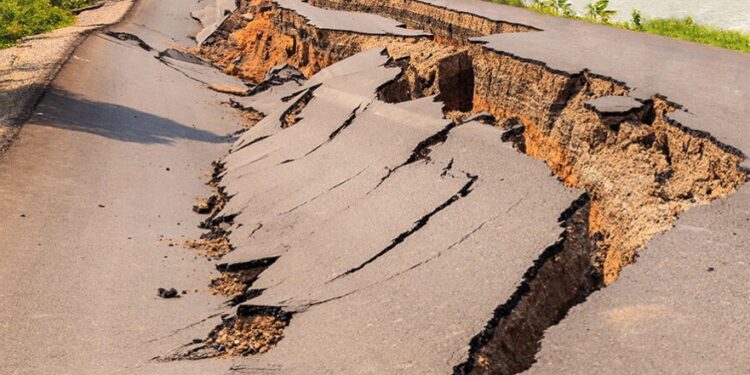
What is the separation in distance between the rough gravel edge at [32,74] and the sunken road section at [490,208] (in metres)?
3.10

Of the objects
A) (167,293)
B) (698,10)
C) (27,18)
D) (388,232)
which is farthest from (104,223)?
(698,10)

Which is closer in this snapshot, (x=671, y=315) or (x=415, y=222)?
(x=671, y=315)

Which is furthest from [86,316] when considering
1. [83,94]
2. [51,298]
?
[83,94]

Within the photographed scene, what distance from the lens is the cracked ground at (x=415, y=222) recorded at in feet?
→ 14.5

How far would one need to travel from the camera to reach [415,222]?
6250 millimetres

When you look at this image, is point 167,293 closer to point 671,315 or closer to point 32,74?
point 671,315

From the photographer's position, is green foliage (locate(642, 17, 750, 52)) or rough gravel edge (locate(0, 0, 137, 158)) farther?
green foliage (locate(642, 17, 750, 52))

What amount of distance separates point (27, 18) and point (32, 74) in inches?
307

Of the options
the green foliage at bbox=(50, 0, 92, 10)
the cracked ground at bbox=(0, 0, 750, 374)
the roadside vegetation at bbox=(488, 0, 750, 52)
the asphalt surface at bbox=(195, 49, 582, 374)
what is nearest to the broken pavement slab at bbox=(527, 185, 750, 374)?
the cracked ground at bbox=(0, 0, 750, 374)

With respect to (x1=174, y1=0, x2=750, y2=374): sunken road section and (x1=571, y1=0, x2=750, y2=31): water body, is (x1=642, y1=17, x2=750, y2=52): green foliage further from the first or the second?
(x1=571, y1=0, x2=750, y2=31): water body

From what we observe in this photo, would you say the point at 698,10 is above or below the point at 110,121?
above

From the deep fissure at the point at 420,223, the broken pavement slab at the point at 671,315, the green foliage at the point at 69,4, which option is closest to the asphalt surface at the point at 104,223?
the deep fissure at the point at 420,223

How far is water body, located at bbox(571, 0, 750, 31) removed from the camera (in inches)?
837

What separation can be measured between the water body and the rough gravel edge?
13.5 m
